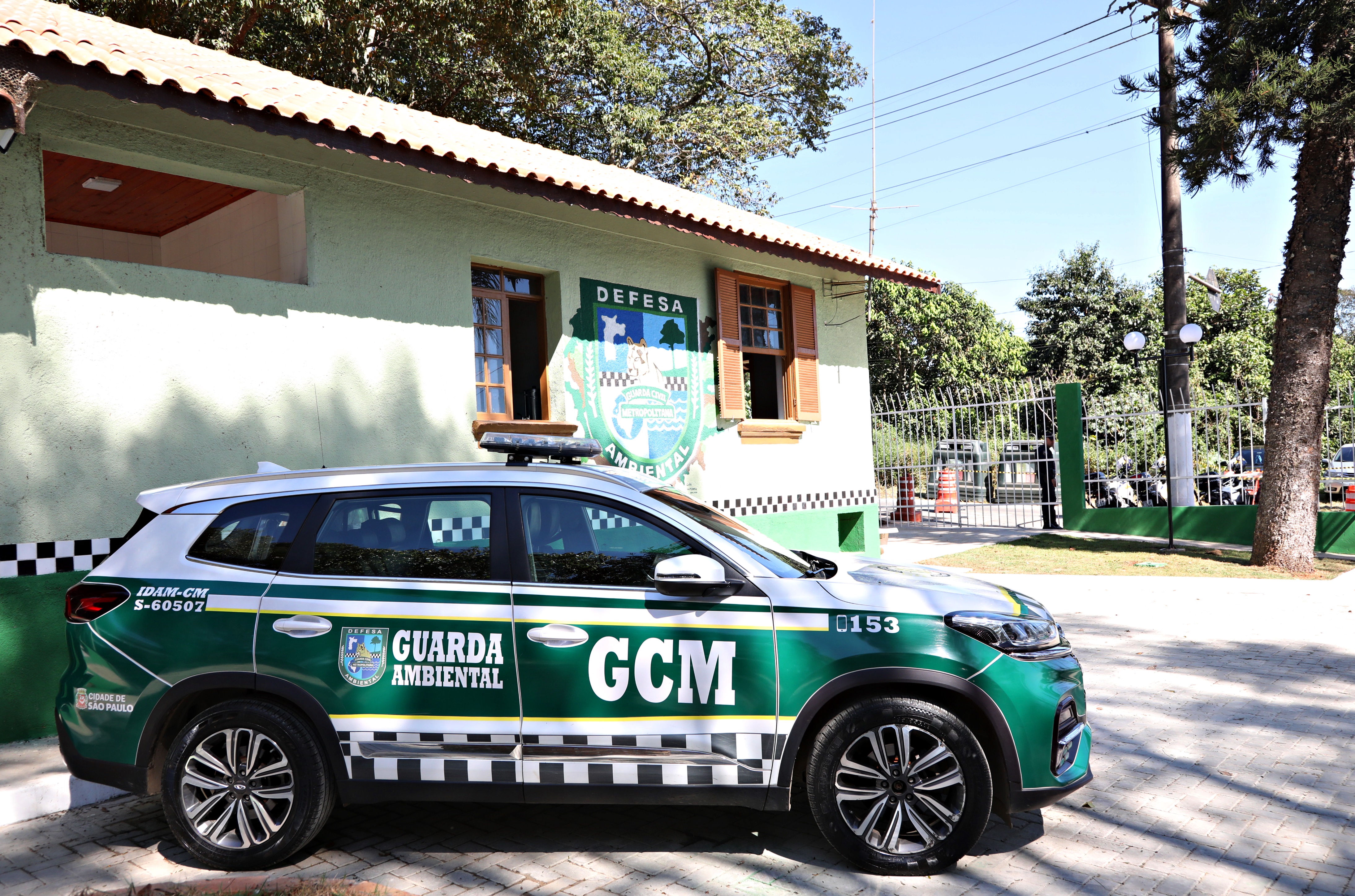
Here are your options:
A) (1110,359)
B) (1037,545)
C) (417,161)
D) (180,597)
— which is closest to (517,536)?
(180,597)

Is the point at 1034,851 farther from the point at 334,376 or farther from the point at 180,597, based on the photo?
the point at 334,376

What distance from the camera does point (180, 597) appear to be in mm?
4156

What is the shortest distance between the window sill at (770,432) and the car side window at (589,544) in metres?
7.24

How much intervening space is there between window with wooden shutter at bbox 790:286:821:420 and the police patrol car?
26.3 feet

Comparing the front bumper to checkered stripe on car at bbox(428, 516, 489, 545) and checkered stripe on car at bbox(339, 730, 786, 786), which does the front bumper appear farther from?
checkered stripe on car at bbox(428, 516, 489, 545)

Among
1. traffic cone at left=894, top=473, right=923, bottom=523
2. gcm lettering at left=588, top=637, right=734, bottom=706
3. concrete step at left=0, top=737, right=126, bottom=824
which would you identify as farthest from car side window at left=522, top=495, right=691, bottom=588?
traffic cone at left=894, top=473, right=923, bottom=523

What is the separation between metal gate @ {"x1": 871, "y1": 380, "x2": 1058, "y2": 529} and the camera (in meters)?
17.5

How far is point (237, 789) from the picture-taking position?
13.4 feet

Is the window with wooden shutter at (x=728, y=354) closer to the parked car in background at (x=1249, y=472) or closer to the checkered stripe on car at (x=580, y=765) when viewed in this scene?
the checkered stripe on car at (x=580, y=765)

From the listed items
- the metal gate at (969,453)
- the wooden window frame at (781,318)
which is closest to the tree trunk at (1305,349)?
the metal gate at (969,453)

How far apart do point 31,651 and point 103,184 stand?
4277 millimetres

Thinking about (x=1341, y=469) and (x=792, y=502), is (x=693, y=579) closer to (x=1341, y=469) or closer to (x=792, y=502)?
(x=792, y=502)

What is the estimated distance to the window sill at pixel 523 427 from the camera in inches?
338

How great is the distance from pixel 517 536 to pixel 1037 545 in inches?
519
